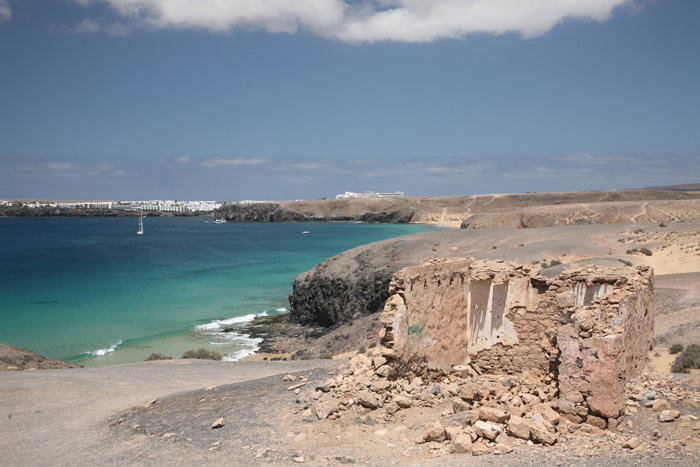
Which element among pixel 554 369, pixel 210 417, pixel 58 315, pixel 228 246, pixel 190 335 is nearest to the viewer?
pixel 554 369

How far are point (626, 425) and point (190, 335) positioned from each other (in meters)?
26.5

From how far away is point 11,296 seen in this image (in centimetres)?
4053

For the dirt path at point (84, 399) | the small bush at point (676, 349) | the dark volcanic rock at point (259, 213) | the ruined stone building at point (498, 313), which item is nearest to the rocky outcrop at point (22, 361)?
the dirt path at point (84, 399)

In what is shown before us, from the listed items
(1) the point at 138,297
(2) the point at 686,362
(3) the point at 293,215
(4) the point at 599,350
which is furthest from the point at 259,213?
(4) the point at 599,350

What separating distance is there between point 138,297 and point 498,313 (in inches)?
1502

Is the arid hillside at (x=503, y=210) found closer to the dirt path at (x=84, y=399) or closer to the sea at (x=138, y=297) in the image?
the sea at (x=138, y=297)

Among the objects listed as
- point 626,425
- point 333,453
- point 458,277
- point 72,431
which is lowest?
point 72,431

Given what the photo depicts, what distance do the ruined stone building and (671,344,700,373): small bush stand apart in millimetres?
1470

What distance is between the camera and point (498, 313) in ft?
33.2

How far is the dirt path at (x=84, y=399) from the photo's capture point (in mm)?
9312

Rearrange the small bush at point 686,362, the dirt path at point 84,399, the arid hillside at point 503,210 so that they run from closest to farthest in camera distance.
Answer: the dirt path at point 84,399
the small bush at point 686,362
the arid hillside at point 503,210

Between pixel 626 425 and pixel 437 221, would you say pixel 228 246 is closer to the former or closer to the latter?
pixel 437 221

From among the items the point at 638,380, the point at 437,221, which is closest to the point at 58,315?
the point at 638,380

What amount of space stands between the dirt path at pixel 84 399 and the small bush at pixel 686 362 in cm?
994
